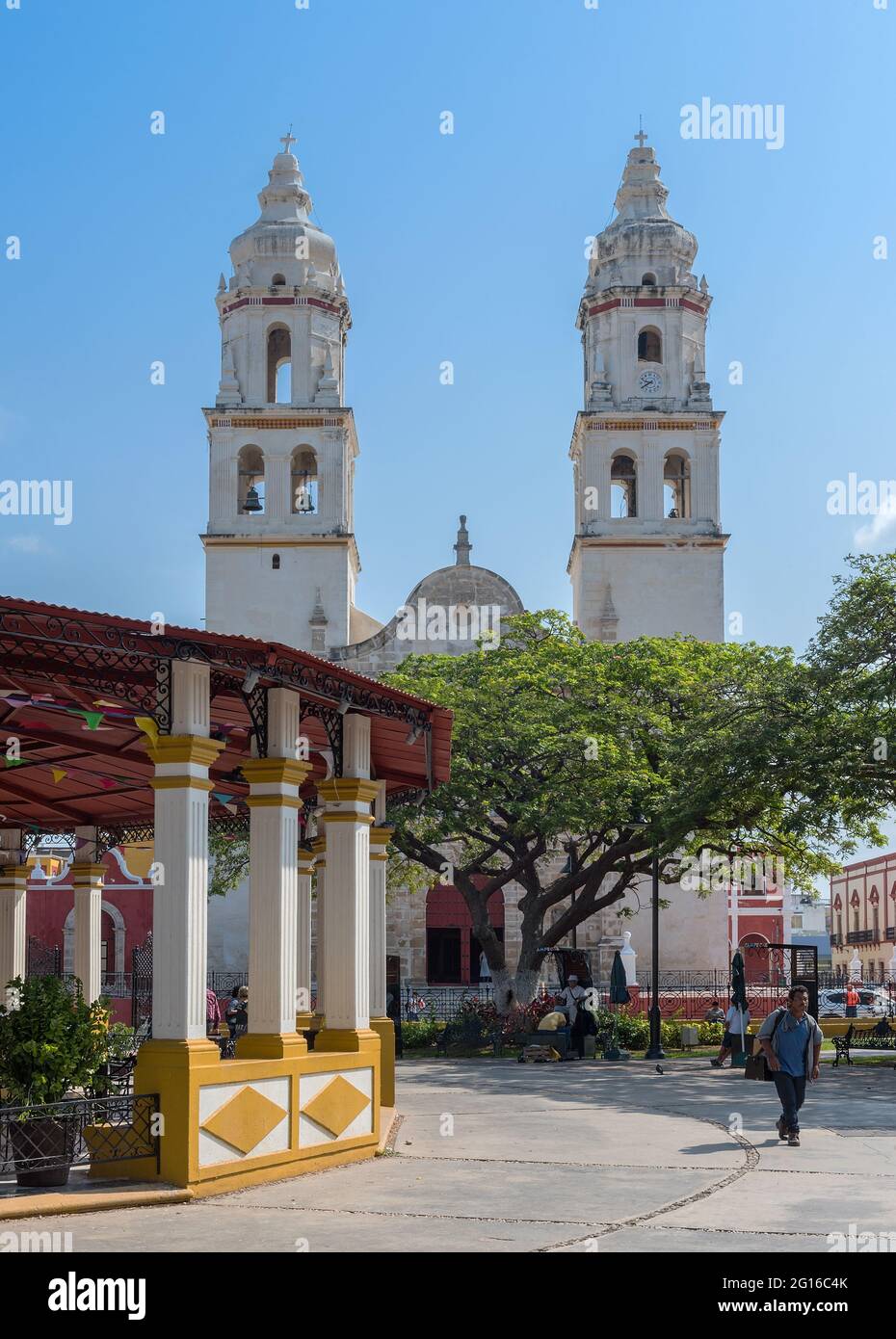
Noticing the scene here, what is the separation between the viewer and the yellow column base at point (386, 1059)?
1708cm

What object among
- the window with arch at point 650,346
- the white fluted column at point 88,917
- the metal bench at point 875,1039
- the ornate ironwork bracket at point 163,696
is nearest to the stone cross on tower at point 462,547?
the window with arch at point 650,346

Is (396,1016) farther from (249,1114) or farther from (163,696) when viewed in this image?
(163,696)

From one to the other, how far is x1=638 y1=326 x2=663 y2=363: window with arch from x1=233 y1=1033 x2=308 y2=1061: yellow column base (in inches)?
1484

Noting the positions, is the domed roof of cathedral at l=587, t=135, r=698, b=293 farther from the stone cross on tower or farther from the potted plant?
the potted plant

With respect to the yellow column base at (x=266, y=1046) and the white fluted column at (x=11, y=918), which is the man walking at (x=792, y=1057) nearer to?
the yellow column base at (x=266, y=1046)

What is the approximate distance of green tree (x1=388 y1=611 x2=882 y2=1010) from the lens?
27.9m

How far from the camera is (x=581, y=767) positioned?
1157 inches

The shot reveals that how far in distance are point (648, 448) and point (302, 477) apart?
1026 centimetres

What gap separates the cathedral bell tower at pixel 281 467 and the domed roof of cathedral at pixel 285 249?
0.06m

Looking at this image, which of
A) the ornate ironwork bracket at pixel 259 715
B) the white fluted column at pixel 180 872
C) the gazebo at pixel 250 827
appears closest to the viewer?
the gazebo at pixel 250 827

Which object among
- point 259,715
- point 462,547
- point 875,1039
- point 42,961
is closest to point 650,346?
point 462,547

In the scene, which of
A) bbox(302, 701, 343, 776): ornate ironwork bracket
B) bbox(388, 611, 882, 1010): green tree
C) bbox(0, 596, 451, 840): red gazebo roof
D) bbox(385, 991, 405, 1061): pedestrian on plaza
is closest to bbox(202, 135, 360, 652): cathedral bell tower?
bbox(388, 611, 882, 1010): green tree
